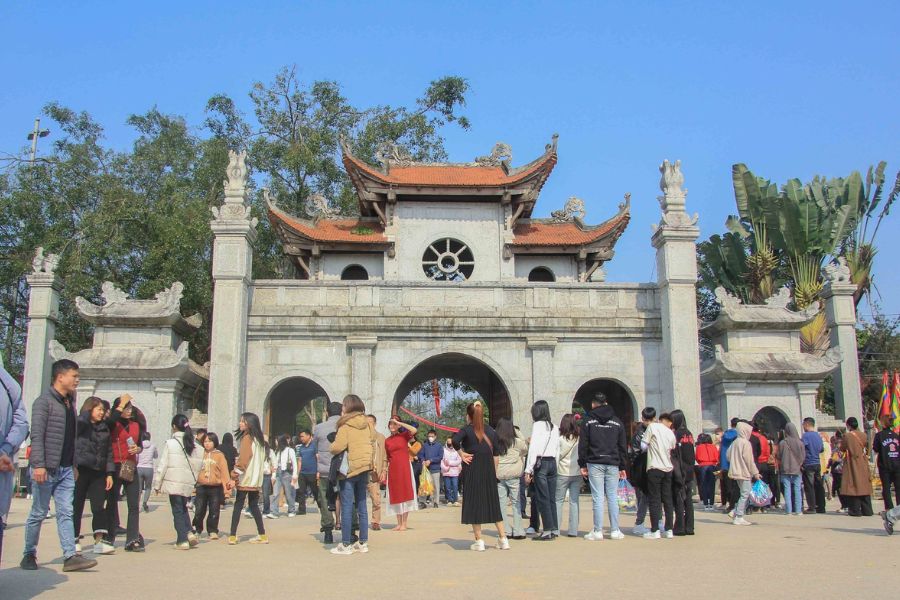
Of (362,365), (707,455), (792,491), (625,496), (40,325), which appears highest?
(40,325)

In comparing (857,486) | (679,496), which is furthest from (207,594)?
(857,486)

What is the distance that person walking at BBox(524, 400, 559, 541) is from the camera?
9.92 meters

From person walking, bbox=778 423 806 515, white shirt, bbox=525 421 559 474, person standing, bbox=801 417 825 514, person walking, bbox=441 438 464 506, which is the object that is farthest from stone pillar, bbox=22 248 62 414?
person standing, bbox=801 417 825 514

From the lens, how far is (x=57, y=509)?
746cm

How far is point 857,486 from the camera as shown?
42.7 ft

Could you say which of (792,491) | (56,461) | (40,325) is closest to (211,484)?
(56,461)

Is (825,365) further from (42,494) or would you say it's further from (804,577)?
(42,494)

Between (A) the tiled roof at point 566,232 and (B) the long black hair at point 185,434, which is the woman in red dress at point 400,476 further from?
(A) the tiled roof at point 566,232

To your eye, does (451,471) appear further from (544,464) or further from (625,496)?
(544,464)

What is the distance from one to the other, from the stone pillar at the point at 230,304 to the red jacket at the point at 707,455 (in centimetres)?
945

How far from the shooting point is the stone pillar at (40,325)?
19656 millimetres

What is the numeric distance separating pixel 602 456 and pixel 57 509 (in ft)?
19.3

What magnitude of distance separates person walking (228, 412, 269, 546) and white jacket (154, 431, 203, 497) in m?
0.56

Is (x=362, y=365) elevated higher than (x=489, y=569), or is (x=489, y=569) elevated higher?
(x=362, y=365)
